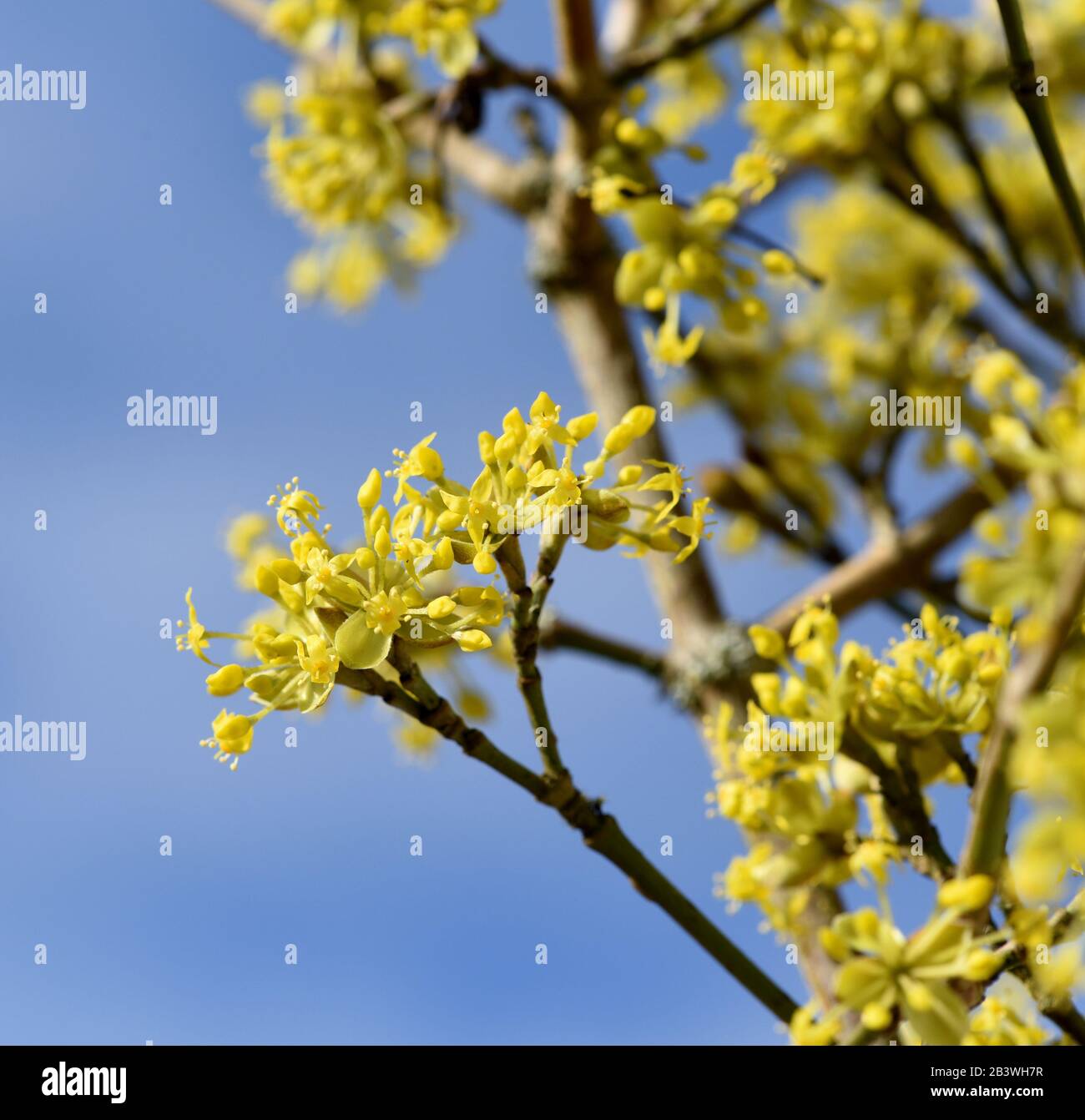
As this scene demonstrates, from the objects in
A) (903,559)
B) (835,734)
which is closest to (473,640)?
(835,734)

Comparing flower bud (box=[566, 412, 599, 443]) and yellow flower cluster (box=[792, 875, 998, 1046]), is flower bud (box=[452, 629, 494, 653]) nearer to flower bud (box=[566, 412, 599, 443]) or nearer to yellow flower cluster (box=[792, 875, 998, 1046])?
flower bud (box=[566, 412, 599, 443])

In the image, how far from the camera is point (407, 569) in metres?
0.96

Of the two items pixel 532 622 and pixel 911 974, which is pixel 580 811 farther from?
pixel 911 974

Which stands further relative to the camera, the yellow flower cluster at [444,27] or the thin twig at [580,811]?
the yellow flower cluster at [444,27]

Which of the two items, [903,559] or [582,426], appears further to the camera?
[903,559]

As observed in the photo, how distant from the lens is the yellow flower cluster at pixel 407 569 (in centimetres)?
95

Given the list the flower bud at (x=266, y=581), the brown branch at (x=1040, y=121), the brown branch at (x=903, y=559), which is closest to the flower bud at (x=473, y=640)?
the flower bud at (x=266, y=581)

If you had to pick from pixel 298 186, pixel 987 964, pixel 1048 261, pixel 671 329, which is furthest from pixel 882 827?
pixel 1048 261

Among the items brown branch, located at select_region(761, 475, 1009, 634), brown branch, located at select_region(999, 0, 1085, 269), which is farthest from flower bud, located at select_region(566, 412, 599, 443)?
brown branch, located at select_region(761, 475, 1009, 634)

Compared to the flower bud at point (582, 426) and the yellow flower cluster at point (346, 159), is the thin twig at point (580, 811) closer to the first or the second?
the flower bud at point (582, 426)

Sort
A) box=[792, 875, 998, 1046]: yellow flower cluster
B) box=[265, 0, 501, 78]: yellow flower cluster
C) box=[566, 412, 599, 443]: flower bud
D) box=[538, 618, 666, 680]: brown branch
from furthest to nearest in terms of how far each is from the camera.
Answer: box=[538, 618, 666, 680]: brown branch → box=[265, 0, 501, 78]: yellow flower cluster → box=[566, 412, 599, 443]: flower bud → box=[792, 875, 998, 1046]: yellow flower cluster

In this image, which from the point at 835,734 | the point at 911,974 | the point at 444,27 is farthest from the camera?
the point at 444,27

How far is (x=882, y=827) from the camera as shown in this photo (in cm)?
117

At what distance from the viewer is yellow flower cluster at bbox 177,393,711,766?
948 millimetres
